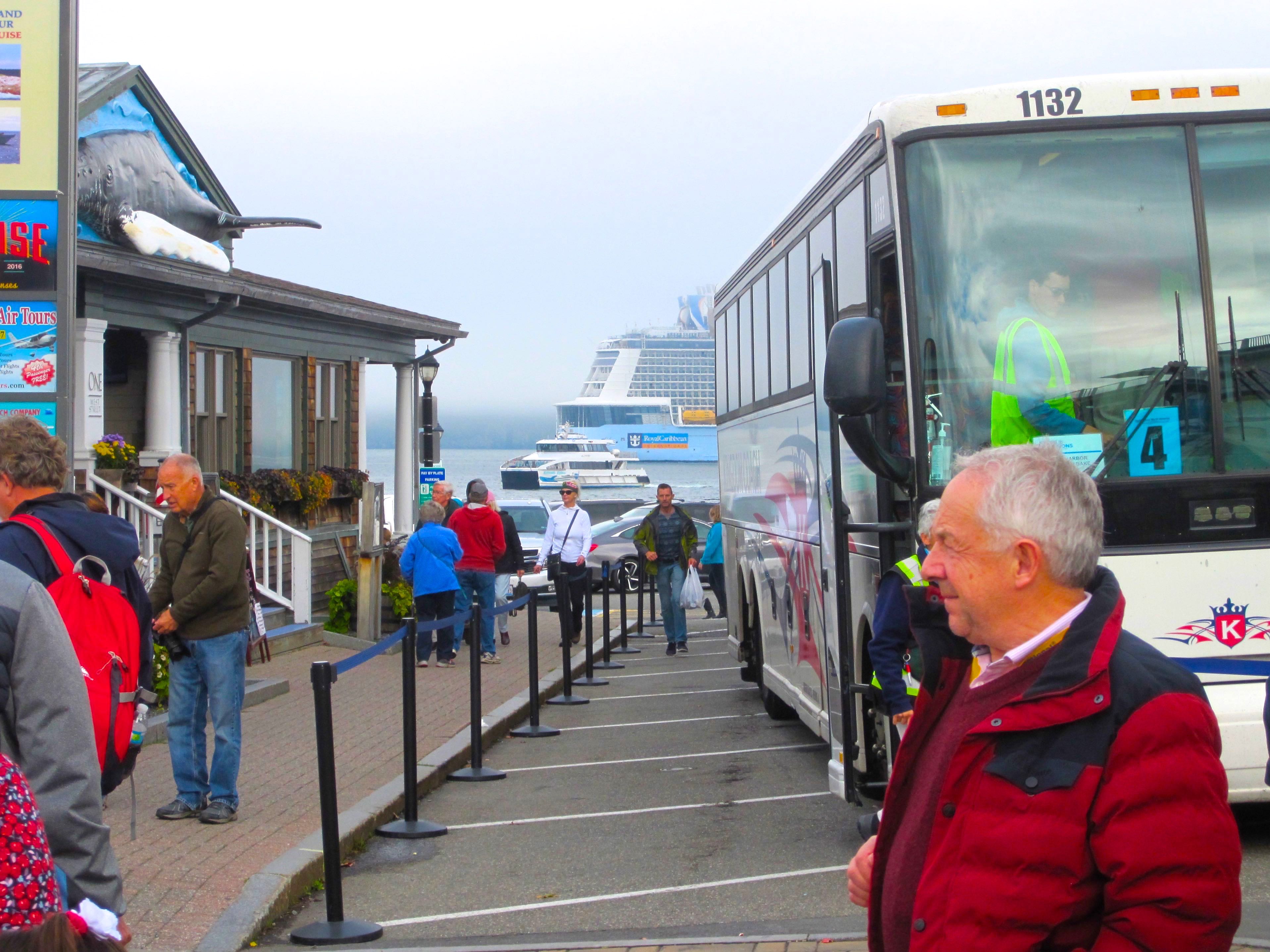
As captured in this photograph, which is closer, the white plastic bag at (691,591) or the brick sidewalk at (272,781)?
the brick sidewalk at (272,781)

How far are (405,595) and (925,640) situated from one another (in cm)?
1553

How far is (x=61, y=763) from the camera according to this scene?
3.00 metres

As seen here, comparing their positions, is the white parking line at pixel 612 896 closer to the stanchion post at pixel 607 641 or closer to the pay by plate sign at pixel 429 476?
the stanchion post at pixel 607 641

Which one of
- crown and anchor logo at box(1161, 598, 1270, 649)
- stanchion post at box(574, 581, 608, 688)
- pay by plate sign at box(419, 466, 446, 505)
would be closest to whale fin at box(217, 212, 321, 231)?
pay by plate sign at box(419, 466, 446, 505)

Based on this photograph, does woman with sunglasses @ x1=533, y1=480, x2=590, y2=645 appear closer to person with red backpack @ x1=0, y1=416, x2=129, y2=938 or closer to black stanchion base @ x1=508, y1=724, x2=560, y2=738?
black stanchion base @ x1=508, y1=724, x2=560, y2=738

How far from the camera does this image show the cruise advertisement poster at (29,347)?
24.5 ft

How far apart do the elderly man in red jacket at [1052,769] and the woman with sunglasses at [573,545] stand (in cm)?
1367

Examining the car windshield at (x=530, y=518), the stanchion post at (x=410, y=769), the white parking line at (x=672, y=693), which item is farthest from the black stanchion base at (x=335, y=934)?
the car windshield at (x=530, y=518)

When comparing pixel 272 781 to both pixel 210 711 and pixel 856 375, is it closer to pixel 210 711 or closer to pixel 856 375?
pixel 210 711

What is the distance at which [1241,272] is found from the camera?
5.86m

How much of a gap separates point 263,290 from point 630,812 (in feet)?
35.8

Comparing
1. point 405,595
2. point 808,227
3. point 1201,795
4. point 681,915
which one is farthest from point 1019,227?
point 405,595

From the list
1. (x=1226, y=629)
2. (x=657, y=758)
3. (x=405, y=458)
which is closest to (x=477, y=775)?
(x=657, y=758)

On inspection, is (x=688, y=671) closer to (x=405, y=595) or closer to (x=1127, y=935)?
(x=405, y=595)
